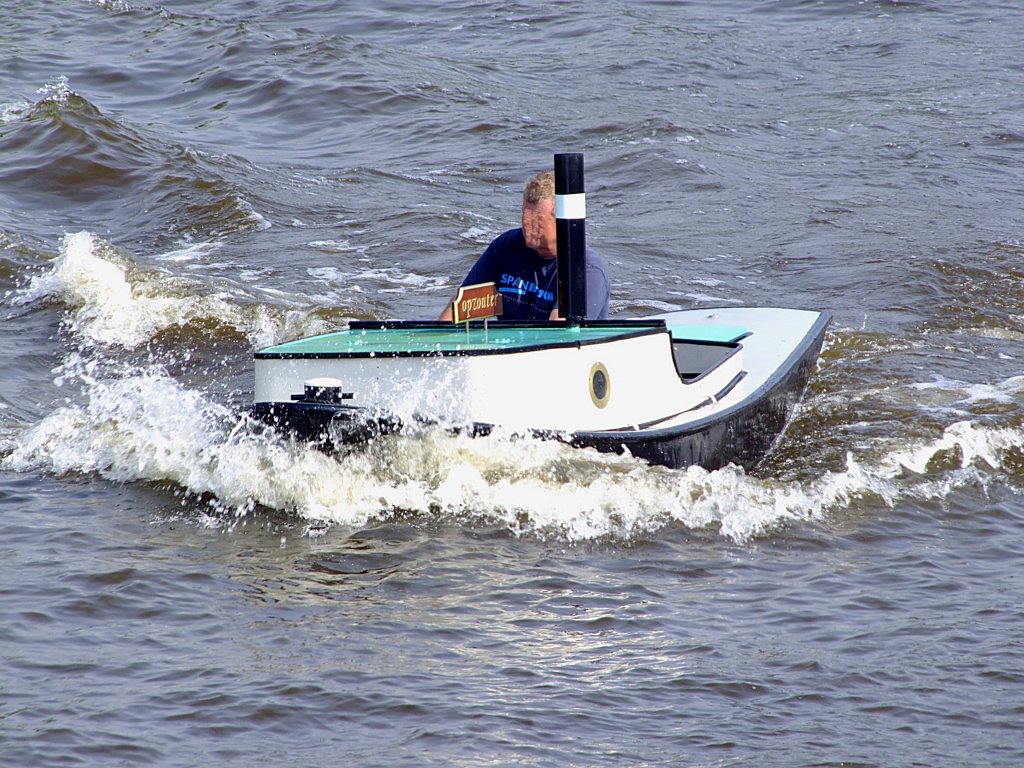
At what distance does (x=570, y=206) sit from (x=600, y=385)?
0.84 metres

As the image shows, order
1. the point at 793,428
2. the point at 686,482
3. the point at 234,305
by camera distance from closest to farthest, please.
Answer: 1. the point at 686,482
2. the point at 793,428
3. the point at 234,305

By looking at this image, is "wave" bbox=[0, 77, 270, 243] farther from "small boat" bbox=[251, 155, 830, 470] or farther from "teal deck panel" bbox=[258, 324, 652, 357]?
"small boat" bbox=[251, 155, 830, 470]

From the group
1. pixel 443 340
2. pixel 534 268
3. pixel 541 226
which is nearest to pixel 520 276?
pixel 534 268

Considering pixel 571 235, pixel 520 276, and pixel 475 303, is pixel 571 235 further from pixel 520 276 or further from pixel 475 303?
pixel 520 276

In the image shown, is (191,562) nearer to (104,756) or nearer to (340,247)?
(104,756)

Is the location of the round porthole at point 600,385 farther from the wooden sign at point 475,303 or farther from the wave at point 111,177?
the wave at point 111,177

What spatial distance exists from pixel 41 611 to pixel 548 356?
2.22 metres

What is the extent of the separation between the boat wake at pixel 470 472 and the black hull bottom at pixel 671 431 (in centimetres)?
7

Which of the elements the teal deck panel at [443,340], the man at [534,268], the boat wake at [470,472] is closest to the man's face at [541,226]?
the man at [534,268]

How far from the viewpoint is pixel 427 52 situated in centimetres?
1984

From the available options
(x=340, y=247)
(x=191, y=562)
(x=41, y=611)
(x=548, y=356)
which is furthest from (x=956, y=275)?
(x=41, y=611)

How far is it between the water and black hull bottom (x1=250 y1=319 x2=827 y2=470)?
0.10 m

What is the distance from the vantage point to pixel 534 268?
22.0ft

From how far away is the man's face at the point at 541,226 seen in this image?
253 inches
